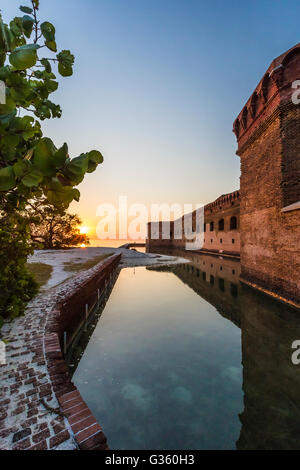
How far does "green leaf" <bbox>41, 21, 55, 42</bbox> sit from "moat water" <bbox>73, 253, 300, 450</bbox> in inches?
157

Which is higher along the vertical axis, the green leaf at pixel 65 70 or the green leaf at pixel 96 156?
the green leaf at pixel 65 70

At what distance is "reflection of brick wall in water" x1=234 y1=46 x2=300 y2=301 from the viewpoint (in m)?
6.64

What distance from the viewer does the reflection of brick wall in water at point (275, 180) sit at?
6641 millimetres

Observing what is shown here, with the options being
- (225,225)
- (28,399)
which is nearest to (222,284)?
(28,399)

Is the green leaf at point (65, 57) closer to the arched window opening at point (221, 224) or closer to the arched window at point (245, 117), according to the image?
the arched window at point (245, 117)

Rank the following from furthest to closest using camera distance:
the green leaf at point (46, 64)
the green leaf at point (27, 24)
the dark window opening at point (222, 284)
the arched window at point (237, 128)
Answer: the arched window at point (237, 128), the dark window opening at point (222, 284), the green leaf at point (46, 64), the green leaf at point (27, 24)

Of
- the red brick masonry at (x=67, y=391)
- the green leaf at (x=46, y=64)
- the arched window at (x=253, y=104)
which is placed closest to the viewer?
the red brick masonry at (x=67, y=391)

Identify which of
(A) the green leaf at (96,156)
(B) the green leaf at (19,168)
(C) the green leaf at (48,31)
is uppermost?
(C) the green leaf at (48,31)

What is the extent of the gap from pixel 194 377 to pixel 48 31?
465cm

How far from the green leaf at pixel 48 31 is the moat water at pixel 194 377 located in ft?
13.1

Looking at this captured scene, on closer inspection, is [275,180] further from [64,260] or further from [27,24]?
[64,260]

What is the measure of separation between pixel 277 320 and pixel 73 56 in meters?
6.86

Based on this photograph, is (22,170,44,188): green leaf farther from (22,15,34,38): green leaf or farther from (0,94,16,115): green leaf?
(22,15,34,38): green leaf

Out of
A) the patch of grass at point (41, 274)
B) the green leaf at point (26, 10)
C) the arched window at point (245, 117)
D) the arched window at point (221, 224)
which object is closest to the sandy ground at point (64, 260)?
the patch of grass at point (41, 274)
